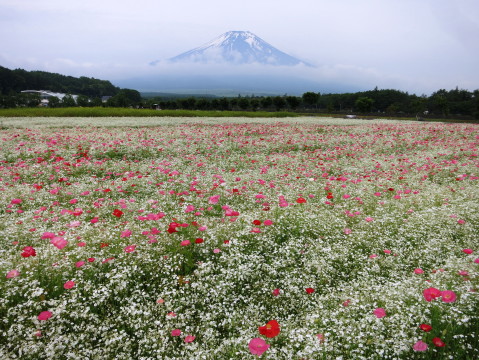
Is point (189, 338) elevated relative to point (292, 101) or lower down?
lower down

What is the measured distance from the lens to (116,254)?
5215mm

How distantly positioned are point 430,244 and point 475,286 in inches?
73.3

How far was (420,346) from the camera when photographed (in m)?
3.34

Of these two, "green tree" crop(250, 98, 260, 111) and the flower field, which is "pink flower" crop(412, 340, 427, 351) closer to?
the flower field

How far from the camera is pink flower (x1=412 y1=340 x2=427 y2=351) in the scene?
10.9 ft

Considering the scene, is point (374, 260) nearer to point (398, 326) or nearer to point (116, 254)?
point (398, 326)

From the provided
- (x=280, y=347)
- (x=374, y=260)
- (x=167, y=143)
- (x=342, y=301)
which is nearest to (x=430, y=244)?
(x=374, y=260)

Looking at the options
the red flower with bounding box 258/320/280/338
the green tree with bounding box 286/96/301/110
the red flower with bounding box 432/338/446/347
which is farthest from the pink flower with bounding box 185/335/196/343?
the green tree with bounding box 286/96/301/110

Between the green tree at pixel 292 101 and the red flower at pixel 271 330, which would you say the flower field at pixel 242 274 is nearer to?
the red flower at pixel 271 330

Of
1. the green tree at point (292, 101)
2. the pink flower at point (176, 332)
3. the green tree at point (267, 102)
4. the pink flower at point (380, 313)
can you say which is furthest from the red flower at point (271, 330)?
the green tree at point (267, 102)

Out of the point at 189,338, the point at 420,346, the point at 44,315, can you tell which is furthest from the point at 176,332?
the point at 420,346

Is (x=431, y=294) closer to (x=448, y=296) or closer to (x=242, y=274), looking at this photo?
(x=448, y=296)

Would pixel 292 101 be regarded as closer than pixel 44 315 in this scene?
No

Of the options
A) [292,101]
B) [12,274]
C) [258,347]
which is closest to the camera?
[258,347]
